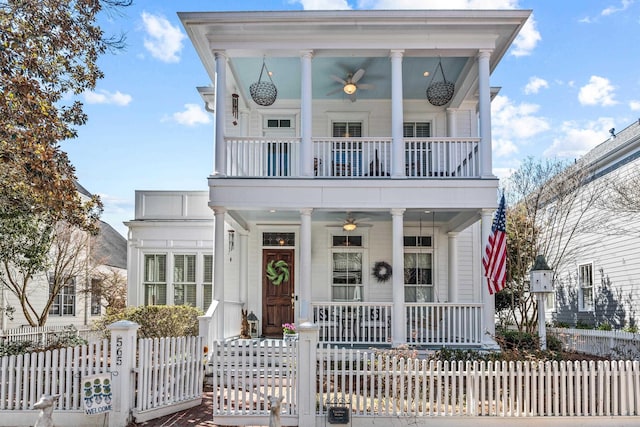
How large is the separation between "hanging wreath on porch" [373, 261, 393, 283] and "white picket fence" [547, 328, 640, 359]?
4117mm

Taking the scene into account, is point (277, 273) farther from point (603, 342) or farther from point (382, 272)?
point (603, 342)

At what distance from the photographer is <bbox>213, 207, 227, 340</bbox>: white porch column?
11.0 meters

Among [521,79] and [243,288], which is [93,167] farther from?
[521,79]

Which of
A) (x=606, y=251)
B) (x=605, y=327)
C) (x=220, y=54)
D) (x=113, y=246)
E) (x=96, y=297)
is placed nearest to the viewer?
(x=220, y=54)

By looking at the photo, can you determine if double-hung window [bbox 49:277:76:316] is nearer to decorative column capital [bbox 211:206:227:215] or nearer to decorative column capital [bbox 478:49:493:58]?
decorative column capital [bbox 211:206:227:215]

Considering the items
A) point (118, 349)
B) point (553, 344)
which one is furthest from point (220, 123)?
point (553, 344)

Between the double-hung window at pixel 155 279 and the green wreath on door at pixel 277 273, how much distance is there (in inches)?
122

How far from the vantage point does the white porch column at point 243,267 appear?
13.9 metres

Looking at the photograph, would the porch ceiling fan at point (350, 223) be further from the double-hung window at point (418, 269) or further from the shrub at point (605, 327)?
the shrub at point (605, 327)

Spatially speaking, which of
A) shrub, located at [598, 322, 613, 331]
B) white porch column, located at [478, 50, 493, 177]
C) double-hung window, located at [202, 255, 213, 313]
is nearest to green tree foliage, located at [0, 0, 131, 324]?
double-hung window, located at [202, 255, 213, 313]

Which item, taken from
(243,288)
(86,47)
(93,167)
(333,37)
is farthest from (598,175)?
(93,167)

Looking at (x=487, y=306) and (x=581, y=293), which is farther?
(x=581, y=293)

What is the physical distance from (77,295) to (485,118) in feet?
56.4

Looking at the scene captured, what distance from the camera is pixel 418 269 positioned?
1425cm
